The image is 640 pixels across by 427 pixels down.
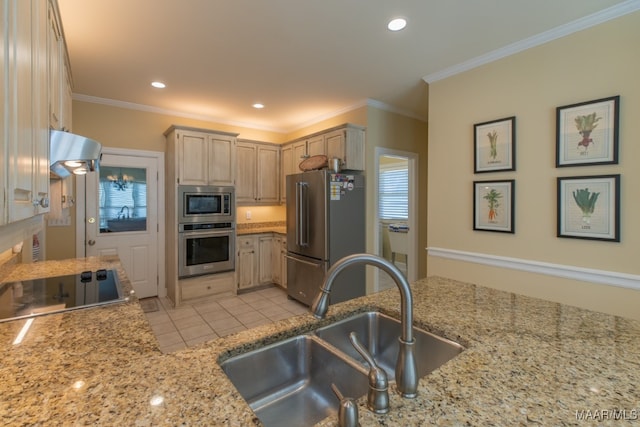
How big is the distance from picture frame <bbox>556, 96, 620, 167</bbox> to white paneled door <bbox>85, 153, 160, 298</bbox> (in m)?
4.55

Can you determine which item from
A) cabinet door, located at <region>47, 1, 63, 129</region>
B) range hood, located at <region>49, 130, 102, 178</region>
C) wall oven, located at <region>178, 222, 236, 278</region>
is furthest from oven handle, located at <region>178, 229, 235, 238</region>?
range hood, located at <region>49, 130, 102, 178</region>

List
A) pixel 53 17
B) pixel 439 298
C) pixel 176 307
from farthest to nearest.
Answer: pixel 176 307 → pixel 53 17 → pixel 439 298

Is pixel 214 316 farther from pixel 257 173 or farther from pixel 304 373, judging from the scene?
pixel 304 373

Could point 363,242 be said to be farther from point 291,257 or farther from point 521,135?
point 521,135

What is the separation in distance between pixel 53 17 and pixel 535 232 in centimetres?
358

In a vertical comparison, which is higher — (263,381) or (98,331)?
(98,331)

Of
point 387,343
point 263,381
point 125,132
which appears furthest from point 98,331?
point 125,132

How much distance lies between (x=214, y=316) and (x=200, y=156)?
2087 mm

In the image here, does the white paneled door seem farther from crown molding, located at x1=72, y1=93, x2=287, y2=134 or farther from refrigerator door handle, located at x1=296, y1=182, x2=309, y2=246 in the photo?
refrigerator door handle, located at x1=296, y1=182, x2=309, y2=246

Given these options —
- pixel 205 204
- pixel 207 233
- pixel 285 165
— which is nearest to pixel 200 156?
pixel 205 204

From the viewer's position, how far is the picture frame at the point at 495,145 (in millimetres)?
2525

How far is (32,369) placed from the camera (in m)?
0.89

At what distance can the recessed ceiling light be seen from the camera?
2.17 metres

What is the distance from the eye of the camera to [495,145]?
2.62 meters
